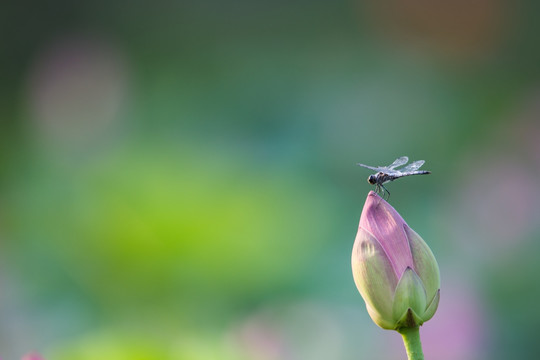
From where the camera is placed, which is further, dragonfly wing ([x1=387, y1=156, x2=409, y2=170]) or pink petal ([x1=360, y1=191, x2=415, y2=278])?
dragonfly wing ([x1=387, y1=156, x2=409, y2=170])

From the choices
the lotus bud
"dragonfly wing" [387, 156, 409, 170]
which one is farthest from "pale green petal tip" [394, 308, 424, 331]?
"dragonfly wing" [387, 156, 409, 170]

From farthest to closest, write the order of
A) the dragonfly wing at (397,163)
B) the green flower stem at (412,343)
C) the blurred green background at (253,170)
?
the blurred green background at (253,170) → the dragonfly wing at (397,163) → the green flower stem at (412,343)

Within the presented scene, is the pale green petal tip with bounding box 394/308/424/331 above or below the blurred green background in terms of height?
below

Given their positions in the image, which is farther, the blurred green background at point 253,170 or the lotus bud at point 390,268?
the blurred green background at point 253,170

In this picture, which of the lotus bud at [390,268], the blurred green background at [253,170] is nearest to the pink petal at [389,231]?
the lotus bud at [390,268]

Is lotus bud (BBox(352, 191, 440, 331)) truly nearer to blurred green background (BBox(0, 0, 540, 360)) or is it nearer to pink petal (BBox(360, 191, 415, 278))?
pink petal (BBox(360, 191, 415, 278))

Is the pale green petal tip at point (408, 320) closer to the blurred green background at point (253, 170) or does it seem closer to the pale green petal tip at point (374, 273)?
the pale green petal tip at point (374, 273)

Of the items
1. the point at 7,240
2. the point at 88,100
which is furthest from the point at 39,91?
the point at 7,240
